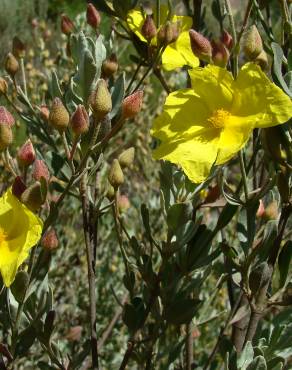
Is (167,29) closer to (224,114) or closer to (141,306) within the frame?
(224,114)

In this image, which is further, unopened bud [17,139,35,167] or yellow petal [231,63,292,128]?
unopened bud [17,139,35,167]

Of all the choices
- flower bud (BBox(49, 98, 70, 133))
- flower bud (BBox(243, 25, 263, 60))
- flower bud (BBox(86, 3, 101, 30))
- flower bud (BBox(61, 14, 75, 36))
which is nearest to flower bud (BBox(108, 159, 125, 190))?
flower bud (BBox(49, 98, 70, 133))

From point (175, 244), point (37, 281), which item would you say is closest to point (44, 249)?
point (37, 281)

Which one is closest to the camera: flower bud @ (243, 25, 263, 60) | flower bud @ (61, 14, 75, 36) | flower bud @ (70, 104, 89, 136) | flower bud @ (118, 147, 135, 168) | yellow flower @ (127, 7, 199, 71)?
flower bud @ (70, 104, 89, 136)

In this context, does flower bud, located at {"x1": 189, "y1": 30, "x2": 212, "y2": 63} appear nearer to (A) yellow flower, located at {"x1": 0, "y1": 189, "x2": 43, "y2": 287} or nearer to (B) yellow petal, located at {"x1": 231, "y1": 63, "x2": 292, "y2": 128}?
(B) yellow petal, located at {"x1": 231, "y1": 63, "x2": 292, "y2": 128}

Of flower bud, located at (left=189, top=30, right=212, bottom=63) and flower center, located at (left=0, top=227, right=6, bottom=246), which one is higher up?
flower bud, located at (left=189, top=30, right=212, bottom=63)

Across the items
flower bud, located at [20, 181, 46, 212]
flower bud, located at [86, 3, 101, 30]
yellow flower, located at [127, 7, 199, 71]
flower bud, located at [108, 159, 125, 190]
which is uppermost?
flower bud, located at [86, 3, 101, 30]

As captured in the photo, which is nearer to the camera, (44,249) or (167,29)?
(44,249)
